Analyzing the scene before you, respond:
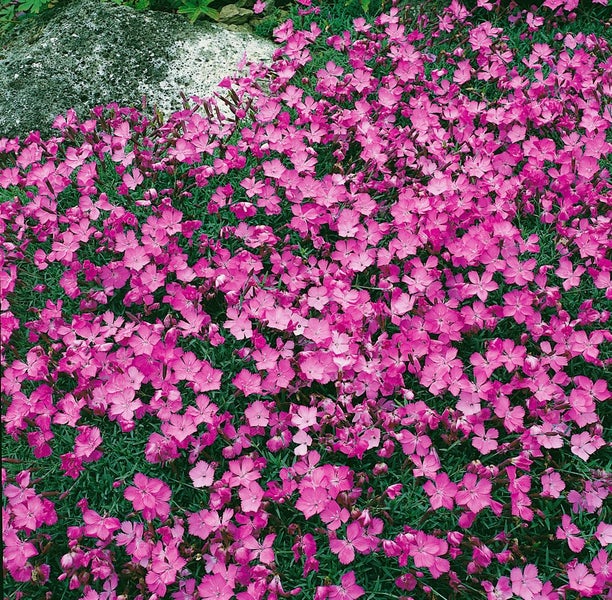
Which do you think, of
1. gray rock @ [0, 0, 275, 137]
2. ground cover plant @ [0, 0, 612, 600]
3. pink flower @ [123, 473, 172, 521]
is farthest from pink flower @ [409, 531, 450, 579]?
gray rock @ [0, 0, 275, 137]

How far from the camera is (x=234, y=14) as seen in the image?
14.7 feet

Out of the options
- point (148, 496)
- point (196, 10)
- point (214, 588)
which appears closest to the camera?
point (214, 588)

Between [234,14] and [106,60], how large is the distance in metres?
1.11

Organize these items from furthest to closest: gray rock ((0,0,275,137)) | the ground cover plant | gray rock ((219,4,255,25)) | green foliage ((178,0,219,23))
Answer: gray rock ((219,4,255,25))
green foliage ((178,0,219,23))
gray rock ((0,0,275,137))
the ground cover plant

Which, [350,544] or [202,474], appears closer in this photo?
[350,544]

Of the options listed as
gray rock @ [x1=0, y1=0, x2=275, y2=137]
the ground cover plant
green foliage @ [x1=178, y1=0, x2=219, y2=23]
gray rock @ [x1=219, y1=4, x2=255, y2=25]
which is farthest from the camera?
gray rock @ [x1=219, y1=4, x2=255, y2=25]

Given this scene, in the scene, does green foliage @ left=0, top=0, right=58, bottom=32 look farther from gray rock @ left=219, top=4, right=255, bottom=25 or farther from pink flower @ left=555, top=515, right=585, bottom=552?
pink flower @ left=555, top=515, right=585, bottom=552

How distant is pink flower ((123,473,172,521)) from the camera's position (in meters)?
2.19

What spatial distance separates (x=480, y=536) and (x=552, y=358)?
80cm

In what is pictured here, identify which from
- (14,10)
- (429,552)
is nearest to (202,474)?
(429,552)

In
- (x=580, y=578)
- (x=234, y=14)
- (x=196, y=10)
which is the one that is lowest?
(x=580, y=578)

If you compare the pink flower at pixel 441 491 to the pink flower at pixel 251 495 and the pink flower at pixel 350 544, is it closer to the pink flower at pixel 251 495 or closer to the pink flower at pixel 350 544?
the pink flower at pixel 350 544

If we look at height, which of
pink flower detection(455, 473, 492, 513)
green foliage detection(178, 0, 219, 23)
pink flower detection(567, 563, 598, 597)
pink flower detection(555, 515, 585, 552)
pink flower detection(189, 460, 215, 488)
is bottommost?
pink flower detection(567, 563, 598, 597)

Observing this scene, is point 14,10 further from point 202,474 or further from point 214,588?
point 214,588
